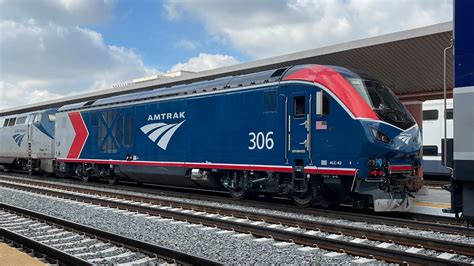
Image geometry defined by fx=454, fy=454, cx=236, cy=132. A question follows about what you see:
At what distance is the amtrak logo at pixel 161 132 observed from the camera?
14179 mm

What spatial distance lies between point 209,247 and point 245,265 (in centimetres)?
122

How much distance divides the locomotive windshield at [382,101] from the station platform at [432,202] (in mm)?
2119

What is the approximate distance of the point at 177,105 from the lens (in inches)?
550

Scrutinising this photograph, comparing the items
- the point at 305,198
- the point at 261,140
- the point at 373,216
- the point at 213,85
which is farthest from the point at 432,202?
the point at 213,85

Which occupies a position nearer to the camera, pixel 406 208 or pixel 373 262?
pixel 373 262

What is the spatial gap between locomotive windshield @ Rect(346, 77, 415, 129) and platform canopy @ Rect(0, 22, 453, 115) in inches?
109

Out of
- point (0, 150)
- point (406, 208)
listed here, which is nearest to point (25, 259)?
point (406, 208)

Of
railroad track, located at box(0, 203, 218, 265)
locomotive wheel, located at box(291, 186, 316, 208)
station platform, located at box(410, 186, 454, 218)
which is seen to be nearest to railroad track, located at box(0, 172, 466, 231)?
locomotive wheel, located at box(291, 186, 316, 208)

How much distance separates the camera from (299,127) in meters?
10.7

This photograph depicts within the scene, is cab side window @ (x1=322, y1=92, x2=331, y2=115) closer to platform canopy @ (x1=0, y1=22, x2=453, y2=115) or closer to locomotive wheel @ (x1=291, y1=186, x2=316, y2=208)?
locomotive wheel @ (x1=291, y1=186, x2=316, y2=208)

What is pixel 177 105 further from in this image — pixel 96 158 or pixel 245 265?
pixel 245 265

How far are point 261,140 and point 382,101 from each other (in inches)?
121

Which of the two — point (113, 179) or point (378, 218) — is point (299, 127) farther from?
point (113, 179)

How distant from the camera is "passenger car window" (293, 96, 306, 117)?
34.9 feet
